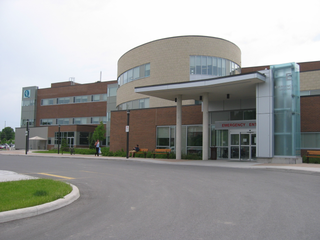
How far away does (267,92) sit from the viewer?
67.7 ft

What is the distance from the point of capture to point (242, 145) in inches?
949

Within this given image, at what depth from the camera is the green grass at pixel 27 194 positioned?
7176 mm

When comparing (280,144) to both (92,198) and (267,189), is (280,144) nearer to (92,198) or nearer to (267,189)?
(267,189)

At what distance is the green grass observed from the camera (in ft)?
23.5

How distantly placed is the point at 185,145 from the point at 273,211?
69.2 feet

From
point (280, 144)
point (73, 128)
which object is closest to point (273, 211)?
point (280, 144)

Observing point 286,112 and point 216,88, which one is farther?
point 216,88

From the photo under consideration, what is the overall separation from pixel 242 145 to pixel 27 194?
60.8 ft

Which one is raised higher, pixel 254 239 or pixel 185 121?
pixel 185 121

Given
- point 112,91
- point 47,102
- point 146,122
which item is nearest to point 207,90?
point 146,122

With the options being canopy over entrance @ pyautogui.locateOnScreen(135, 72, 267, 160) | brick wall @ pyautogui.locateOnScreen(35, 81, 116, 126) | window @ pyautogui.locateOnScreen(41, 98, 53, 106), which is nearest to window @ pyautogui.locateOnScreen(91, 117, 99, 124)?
brick wall @ pyautogui.locateOnScreen(35, 81, 116, 126)

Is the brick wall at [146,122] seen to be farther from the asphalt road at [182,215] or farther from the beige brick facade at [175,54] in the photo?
the asphalt road at [182,215]

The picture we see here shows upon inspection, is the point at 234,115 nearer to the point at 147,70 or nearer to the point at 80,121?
the point at 147,70

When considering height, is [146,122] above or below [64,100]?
below
